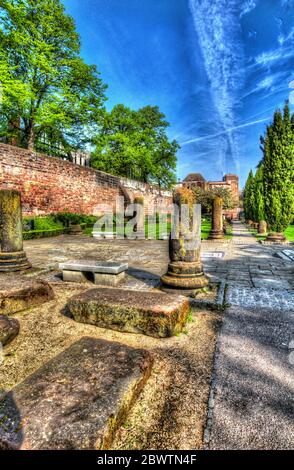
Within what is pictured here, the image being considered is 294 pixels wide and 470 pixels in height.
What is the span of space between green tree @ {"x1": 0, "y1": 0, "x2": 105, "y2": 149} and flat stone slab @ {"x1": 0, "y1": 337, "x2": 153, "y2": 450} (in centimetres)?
1690

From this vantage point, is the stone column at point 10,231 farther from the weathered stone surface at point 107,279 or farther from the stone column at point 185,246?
the stone column at point 185,246

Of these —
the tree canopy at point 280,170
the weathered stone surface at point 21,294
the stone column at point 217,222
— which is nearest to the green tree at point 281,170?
the tree canopy at point 280,170

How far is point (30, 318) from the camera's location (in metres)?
3.21

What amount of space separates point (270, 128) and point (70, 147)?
1631 cm

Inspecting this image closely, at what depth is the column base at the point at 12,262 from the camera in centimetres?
518

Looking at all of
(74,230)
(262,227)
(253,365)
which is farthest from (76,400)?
(262,227)

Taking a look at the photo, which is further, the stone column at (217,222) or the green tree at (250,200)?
the green tree at (250,200)

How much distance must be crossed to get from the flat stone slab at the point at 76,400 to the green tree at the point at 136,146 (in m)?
22.5

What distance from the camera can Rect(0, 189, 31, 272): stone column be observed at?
17.3 feet

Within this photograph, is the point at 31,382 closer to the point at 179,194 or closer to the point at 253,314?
the point at 253,314

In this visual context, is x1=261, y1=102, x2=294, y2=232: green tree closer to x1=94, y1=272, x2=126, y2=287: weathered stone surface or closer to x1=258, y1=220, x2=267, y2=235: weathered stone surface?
x1=258, y1=220, x2=267, y2=235: weathered stone surface

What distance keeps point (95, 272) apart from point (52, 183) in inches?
451

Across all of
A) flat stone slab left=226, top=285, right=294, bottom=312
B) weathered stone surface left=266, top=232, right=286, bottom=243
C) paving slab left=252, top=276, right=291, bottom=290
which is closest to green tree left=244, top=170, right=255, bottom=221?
weathered stone surface left=266, top=232, right=286, bottom=243
